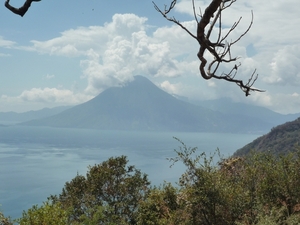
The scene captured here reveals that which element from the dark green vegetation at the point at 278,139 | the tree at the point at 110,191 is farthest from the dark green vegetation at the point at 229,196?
the dark green vegetation at the point at 278,139

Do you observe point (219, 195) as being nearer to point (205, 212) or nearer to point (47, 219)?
point (205, 212)

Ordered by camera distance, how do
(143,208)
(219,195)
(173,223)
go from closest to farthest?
(219,195) < (173,223) < (143,208)

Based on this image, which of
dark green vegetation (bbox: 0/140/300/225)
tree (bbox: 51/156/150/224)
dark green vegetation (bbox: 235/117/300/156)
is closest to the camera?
dark green vegetation (bbox: 0/140/300/225)

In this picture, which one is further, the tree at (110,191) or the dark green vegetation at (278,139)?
the dark green vegetation at (278,139)

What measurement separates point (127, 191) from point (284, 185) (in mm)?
9690

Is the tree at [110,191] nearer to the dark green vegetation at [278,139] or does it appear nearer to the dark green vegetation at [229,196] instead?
the dark green vegetation at [229,196]

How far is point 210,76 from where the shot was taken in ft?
Result: 8.70

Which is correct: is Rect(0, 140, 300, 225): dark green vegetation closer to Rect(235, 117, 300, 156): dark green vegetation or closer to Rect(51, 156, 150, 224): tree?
Rect(51, 156, 150, 224): tree

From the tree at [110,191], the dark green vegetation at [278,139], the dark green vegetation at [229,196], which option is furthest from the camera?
the dark green vegetation at [278,139]

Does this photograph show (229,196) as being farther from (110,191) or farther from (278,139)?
(278,139)

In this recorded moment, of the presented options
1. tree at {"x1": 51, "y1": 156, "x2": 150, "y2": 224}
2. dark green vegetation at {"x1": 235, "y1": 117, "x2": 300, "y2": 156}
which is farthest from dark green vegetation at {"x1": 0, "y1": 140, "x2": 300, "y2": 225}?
dark green vegetation at {"x1": 235, "y1": 117, "x2": 300, "y2": 156}

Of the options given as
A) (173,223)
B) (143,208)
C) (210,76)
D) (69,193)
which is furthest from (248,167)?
(69,193)

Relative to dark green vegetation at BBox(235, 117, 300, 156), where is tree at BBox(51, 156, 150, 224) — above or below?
below

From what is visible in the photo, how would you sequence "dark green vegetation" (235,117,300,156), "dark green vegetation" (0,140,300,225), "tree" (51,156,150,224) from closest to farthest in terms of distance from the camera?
"dark green vegetation" (0,140,300,225) → "tree" (51,156,150,224) → "dark green vegetation" (235,117,300,156)
